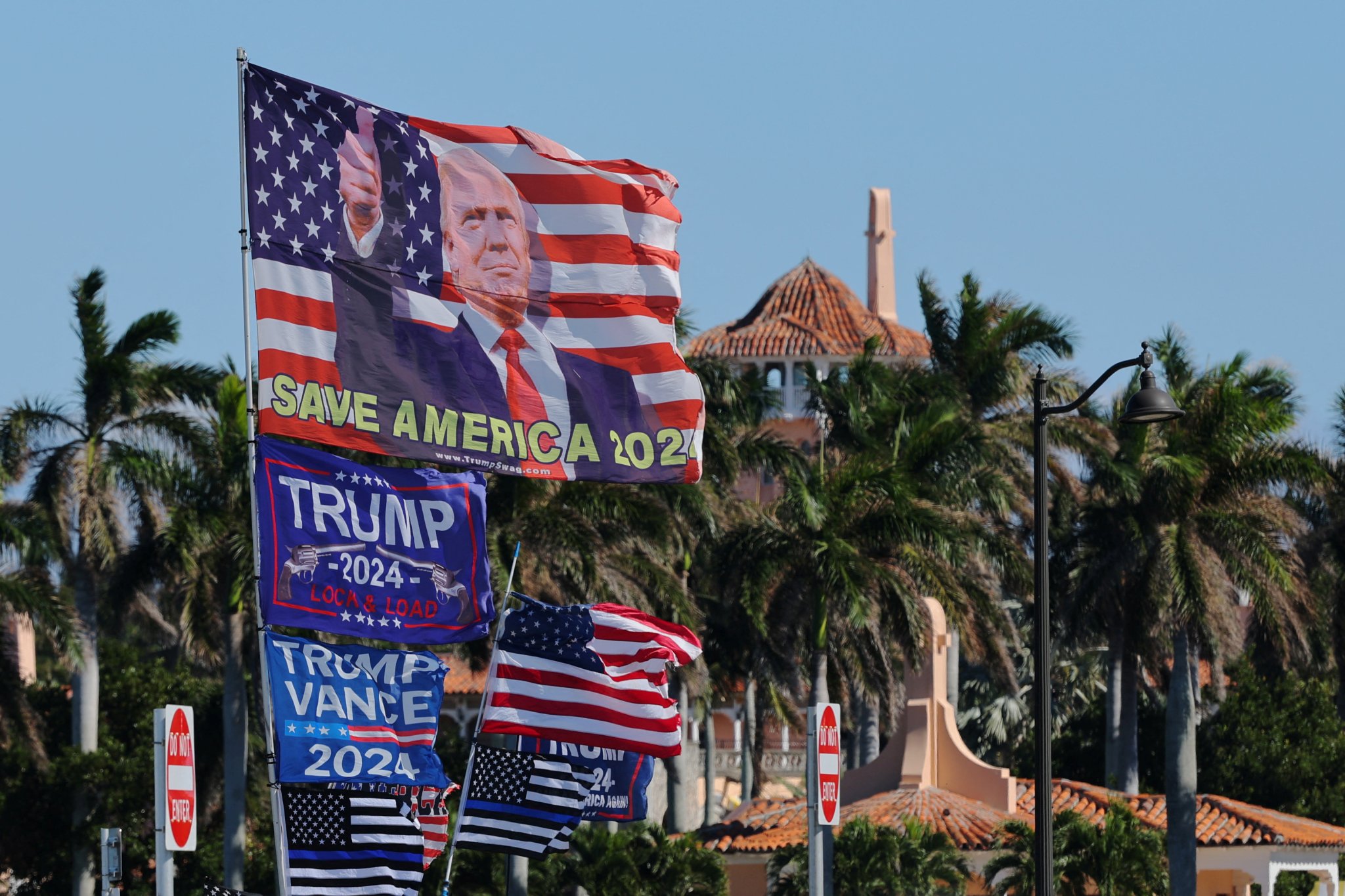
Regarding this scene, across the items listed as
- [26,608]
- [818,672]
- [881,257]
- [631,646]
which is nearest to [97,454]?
[26,608]

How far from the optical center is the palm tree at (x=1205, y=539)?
35.6 metres

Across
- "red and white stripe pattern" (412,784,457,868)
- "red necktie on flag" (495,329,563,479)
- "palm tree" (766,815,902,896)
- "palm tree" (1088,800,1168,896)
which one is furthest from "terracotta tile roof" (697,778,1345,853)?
"red necktie on flag" (495,329,563,479)

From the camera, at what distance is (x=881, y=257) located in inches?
3206

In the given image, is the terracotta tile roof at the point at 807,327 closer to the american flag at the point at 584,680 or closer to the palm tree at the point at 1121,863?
the palm tree at the point at 1121,863

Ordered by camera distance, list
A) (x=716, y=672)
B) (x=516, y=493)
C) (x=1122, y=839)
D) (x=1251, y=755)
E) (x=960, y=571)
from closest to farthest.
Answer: (x=1122, y=839) < (x=516, y=493) < (x=960, y=571) < (x=716, y=672) < (x=1251, y=755)

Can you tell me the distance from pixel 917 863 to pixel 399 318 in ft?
65.8

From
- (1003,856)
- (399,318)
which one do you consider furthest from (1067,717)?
(399,318)

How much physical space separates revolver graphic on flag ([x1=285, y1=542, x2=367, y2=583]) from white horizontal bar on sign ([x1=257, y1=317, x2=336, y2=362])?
1.19 metres

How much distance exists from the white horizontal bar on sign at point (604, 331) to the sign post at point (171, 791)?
141 inches

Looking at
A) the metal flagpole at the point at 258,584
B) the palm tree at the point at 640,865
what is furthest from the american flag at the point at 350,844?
the palm tree at the point at 640,865

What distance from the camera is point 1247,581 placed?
35938 mm

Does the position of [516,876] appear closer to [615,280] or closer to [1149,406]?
[1149,406]

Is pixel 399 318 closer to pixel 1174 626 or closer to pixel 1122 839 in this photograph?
pixel 1122 839

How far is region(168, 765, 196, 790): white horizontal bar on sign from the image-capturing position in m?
13.2
